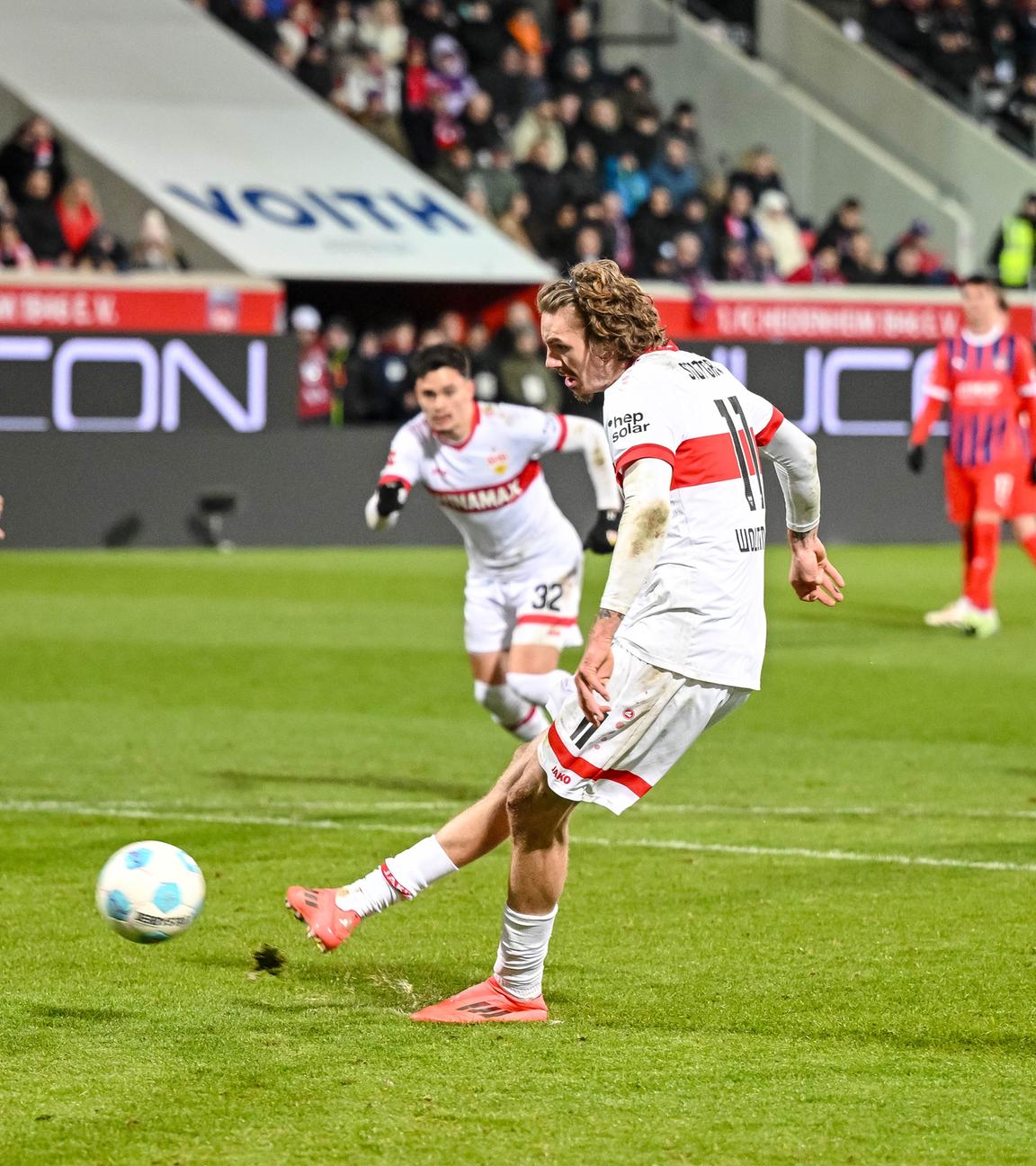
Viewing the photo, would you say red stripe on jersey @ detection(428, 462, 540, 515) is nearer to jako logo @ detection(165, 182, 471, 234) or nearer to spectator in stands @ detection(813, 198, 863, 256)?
jako logo @ detection(165, 182, 471, 234)

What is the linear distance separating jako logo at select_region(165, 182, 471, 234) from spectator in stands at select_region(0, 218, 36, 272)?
2.94 metres

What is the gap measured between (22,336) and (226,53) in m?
6.78

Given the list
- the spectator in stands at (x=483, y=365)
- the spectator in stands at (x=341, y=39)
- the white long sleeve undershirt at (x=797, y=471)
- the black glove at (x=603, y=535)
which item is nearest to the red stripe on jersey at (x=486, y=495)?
the black glove at (x=603, y=535)

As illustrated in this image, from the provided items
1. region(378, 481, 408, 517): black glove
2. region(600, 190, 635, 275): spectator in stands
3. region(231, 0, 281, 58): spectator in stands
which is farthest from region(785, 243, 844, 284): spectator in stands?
region(378, 481, 408, 517): black glove

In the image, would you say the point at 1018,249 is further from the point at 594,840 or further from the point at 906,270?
the point at 594,840

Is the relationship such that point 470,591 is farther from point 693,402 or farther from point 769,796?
point 693,402

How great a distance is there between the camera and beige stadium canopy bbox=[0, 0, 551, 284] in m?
23.9

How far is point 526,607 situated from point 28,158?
14.5m

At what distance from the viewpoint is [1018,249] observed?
88.4ft

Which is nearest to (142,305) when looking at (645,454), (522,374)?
(522,374)

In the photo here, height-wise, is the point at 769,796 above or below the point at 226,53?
below

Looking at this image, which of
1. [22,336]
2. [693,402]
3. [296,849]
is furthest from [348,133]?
[693,402]

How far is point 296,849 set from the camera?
25.9 ft

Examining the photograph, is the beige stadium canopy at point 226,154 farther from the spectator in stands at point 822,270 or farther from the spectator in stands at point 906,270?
the spectator in stands at point 906,270
